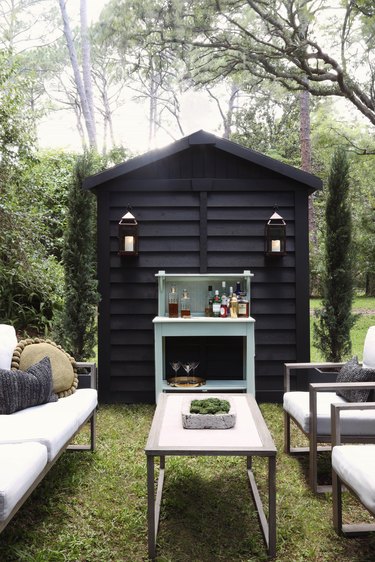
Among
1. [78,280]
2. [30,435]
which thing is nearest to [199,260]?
[78,280]

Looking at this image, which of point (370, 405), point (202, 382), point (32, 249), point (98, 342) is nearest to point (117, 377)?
point (98, 342)

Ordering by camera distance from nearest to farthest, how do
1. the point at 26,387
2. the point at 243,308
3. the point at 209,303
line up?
1. the point at 26,387
2. the point at 243,308
3. the point at 209,303

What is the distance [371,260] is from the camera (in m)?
11.1

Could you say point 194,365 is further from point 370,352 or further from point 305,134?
point 305,134

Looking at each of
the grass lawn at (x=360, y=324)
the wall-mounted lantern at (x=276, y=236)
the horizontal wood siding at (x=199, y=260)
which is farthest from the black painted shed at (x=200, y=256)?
the grass lawn at (x=360, y=324)

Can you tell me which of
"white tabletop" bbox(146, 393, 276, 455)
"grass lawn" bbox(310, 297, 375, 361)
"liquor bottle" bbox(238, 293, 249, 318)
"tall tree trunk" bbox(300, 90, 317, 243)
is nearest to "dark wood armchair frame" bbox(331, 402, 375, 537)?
"white tabletop" bbox(146, 393, 276, 455)

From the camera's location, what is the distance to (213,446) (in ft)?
8.23

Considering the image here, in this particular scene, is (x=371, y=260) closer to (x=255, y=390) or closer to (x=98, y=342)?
(x=255, y=390)

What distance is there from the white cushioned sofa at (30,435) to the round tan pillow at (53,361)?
1.4 inches

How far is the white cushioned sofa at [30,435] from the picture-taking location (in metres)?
2.12

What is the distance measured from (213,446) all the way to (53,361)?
1.61 meters

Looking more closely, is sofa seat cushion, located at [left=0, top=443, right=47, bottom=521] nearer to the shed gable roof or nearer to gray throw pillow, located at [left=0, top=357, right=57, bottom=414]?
gray throw pillow, located at [left=0, top=357, right=57, bottom=414]

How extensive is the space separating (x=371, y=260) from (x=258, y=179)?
6.59 metres

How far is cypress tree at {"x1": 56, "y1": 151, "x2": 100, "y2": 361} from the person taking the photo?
17.9 feet
